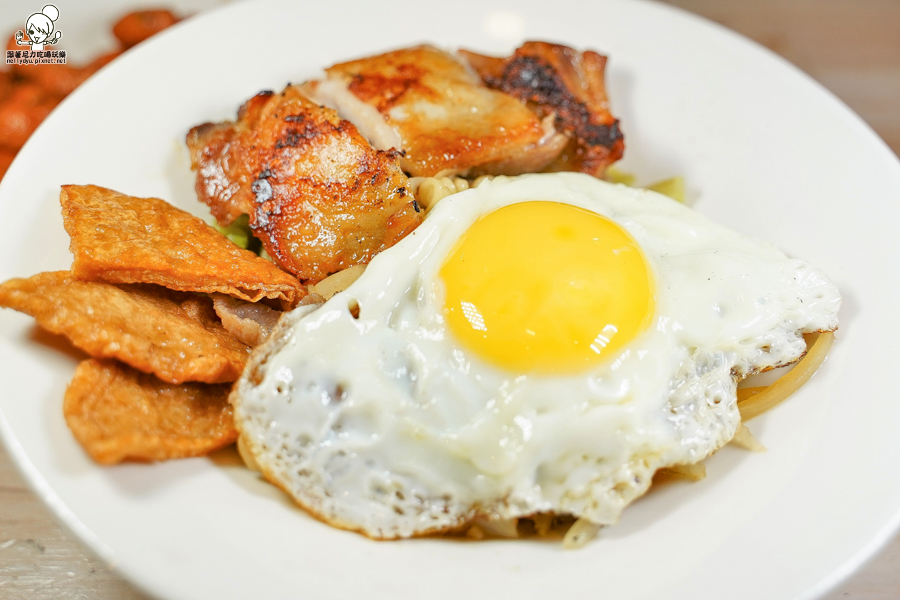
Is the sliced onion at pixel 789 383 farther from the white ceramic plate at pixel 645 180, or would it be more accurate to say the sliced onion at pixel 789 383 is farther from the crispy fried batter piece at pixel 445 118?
the crispy fried batter piece at pixel 445 118

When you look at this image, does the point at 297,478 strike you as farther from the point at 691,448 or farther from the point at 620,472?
the point at 691,448

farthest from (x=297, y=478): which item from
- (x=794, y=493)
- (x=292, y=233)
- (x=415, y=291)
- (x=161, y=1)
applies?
(x=161, y=1)

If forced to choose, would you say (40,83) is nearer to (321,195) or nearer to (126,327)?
(321,195)

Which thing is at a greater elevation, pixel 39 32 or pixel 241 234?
pixel 39 32

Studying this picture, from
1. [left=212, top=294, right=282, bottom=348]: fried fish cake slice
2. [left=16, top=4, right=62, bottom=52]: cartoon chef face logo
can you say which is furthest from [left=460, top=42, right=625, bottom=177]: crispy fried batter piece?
[left=16, top=4, right=62, bottom=52]: cartoon chef face logo

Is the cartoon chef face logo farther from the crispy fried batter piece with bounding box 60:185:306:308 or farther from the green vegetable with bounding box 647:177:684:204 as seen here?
the green vegetable with bounding box 647:177:684:204

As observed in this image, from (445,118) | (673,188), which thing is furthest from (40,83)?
(673,188)
